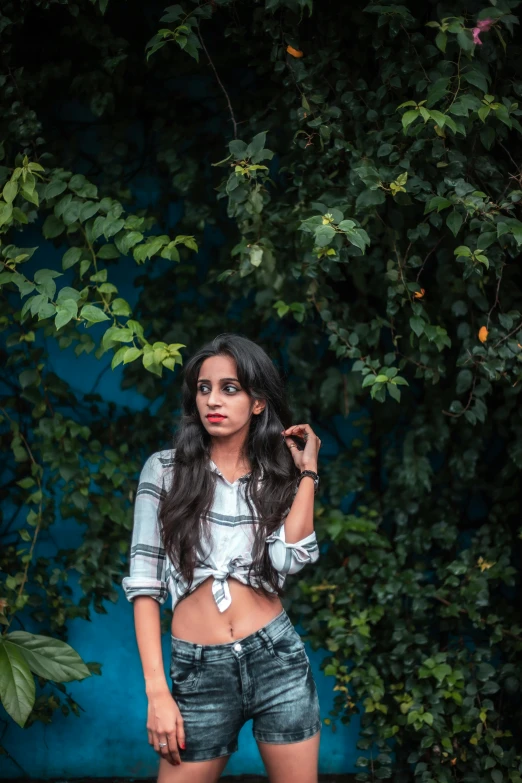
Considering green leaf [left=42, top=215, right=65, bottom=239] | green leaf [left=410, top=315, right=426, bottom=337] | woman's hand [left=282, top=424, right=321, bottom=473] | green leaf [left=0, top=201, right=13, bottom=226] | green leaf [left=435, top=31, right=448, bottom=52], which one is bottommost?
woman's hand [left=282, top=424, right=321, bottom=473]

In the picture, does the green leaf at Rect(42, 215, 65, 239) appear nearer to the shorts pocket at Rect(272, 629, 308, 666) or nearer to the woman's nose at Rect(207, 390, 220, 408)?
the woman's nose at Rect(207, 390, 220, 408)

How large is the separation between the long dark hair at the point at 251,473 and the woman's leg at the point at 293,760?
0.35 metres

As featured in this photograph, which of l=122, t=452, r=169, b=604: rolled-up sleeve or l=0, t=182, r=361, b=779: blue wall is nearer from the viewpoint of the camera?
l=122, t=452, r=169, b=604: rolled-up sleeve

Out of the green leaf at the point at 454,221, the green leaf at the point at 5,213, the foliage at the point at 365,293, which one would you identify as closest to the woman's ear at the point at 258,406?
the foliage at the point at 365,293

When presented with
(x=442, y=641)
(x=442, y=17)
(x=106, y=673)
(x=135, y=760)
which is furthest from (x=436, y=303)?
(x=135, y=760)

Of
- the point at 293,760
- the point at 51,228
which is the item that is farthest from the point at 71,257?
the point at 293,760

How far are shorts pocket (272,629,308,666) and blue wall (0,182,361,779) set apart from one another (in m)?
1.33

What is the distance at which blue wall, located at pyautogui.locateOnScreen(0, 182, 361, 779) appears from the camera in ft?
11.2

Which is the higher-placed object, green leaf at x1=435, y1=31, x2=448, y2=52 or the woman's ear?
green leaf at x1=435, y1=31, x2=448, y2=52

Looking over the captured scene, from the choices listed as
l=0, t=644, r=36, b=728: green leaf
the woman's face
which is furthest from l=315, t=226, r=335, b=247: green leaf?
l=0, t=644, r=36, b=728: green leaf

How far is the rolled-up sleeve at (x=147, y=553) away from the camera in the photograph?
6.62 ft

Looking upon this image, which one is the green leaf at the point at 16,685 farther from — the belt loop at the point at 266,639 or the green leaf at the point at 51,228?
the green leaf at the point at 51,228

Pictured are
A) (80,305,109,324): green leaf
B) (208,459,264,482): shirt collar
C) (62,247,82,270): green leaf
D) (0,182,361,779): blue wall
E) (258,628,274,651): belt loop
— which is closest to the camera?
(258,628,274,651): belt loop

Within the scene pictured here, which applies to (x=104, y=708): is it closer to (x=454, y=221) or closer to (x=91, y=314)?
(x=91, y=314)
